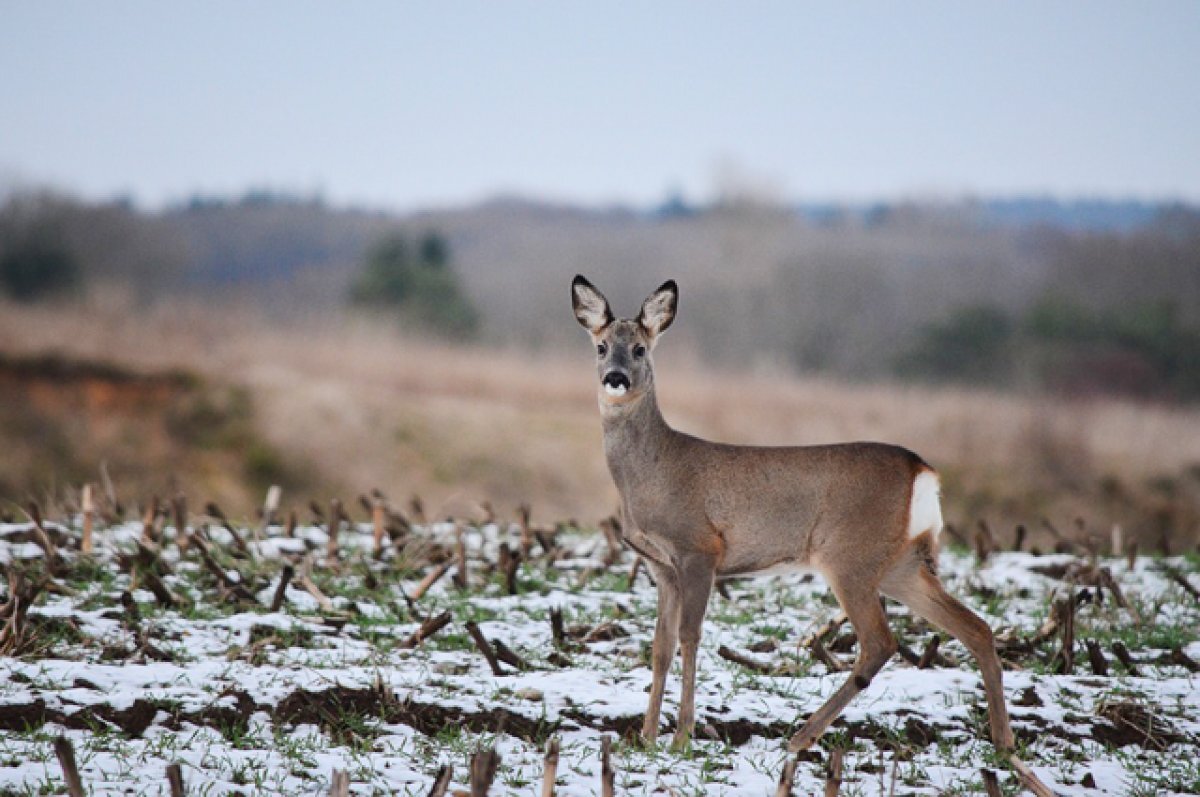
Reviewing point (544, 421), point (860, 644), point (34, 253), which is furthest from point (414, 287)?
point (860, 644)

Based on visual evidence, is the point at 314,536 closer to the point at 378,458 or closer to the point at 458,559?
the point at 458,559

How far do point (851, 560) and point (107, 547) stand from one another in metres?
5.20

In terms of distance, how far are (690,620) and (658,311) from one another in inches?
62.2

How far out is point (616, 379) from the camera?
6.07 m

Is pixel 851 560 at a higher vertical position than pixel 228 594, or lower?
higher

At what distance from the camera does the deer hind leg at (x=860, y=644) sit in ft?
18.1

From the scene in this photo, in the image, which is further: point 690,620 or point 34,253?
point 34,253

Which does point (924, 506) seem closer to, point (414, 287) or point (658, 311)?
point (658, 311)

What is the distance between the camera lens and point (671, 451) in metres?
6.28

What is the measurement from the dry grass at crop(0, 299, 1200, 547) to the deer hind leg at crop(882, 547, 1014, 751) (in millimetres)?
20273

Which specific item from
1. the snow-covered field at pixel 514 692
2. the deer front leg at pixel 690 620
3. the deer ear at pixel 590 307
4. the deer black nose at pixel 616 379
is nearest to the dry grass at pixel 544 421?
the snow-covered field at pixel 514 692

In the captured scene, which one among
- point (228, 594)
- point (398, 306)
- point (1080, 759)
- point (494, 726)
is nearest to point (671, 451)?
point (494, 726)

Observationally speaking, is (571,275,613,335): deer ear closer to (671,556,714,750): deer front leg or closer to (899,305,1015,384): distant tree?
(671,556,714,750): deer front leg

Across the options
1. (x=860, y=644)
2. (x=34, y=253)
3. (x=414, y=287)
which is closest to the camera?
(x=860, y=644)
